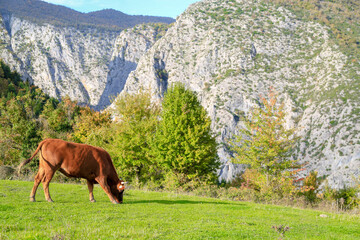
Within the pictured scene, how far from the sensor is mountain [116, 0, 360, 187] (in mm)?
100812

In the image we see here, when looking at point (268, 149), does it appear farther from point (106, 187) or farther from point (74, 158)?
point (74, 158)

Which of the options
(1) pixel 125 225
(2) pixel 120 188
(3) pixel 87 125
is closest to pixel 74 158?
(2) pixel 120 188

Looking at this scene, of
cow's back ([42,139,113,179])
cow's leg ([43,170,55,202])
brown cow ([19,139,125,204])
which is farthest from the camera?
cow's back ([42,139,113,179])

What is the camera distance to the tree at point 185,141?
32.1 metres

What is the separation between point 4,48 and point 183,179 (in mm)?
204026

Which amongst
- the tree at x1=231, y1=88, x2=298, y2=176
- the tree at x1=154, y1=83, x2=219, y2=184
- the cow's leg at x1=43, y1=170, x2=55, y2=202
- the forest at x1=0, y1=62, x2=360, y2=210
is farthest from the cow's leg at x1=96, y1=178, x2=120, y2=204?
the tree at x1=231, y1=88, x2=298, y2=176

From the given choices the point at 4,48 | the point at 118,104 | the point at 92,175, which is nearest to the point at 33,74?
the point at 4,48

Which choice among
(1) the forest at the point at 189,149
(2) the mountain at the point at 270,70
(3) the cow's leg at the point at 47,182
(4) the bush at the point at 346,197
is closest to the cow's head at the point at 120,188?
(3) the cow's leg at the point at 47,182

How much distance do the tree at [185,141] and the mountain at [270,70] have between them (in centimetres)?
5879

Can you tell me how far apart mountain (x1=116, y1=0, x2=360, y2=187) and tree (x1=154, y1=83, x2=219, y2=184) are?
5879 centimetres

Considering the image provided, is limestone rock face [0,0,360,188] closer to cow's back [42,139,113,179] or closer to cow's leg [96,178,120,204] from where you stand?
cow's back [42,139,113,179]

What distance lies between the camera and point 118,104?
41656 mm

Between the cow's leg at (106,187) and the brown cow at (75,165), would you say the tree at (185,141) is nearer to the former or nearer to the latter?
the brown cow at (75,165)

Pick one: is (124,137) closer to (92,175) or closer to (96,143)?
(96,143)
